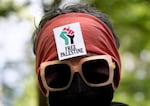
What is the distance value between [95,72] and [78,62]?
0.16 ft

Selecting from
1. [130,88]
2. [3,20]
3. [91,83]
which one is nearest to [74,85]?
[91,83]

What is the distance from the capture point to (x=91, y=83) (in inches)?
56.7

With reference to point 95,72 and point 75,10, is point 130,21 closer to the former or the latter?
point 75,10

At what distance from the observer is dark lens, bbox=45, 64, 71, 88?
146 cm

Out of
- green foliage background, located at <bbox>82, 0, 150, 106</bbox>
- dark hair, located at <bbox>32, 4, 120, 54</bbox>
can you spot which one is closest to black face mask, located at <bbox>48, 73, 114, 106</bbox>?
dark hair, located at <bbox>32, 4, 120, 54</bbox>

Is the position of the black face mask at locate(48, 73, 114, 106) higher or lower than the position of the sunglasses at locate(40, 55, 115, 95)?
lower

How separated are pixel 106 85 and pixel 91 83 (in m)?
0.04

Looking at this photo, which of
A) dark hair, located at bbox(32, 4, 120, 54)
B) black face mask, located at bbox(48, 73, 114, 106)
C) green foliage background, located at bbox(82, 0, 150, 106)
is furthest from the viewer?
green foliage background, located at bbox(82, 0, 150, 106)

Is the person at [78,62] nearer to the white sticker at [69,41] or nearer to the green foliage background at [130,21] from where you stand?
the white sticker at [69,41]

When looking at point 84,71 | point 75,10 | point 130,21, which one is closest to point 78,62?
point 84,71

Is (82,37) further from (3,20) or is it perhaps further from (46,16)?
(3,20)

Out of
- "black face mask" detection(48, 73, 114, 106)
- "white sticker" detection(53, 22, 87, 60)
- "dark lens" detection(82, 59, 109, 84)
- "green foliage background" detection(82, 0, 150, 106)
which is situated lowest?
"black face mask" detection(48, 73, 114, 106)

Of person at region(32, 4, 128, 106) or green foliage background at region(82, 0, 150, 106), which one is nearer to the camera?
person at region(32, 4, 128, 106)

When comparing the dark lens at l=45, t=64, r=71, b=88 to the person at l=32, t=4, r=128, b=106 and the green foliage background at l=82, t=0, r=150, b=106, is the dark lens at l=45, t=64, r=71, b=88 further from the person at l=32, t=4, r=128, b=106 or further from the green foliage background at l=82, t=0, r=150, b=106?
the green foliage background at l=82, t=0, r=150, b=106
